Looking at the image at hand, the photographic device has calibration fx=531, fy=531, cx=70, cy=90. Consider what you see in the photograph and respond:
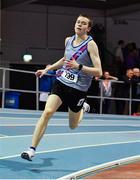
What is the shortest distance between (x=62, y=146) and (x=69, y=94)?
1798 mm

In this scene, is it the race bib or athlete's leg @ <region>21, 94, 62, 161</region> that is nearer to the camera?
athlete's leg @ <region>21, 94, 62, 161</region>

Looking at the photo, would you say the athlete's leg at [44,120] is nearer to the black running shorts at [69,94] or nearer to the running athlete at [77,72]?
the running athlete at [77,72]

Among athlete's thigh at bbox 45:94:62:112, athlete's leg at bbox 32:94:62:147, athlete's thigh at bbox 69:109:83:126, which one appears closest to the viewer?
athlete's leg at bbox 32:94:62:147

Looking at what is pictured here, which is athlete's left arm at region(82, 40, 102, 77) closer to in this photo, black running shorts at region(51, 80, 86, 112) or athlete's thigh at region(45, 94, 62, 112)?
black running shorts at region(51, 80, 86, 112)

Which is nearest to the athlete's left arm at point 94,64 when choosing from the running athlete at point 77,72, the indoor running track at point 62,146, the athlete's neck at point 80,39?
the running athlete at point 77,72

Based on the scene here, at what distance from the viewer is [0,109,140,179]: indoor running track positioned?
687 centimetres

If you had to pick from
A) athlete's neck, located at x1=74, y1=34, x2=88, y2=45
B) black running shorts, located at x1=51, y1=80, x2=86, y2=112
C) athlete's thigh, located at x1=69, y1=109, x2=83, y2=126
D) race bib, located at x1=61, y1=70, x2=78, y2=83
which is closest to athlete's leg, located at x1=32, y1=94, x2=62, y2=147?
black running shorts, located at x1=51, y1=80, x2=86, y2=112

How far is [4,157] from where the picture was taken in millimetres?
7617

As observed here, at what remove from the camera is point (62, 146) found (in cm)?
888

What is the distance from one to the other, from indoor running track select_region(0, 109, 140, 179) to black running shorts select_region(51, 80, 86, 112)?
2.72 ft

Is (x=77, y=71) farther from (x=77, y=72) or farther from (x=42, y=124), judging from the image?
(x=42, y=124)

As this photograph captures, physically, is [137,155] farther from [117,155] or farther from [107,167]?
[107,167]

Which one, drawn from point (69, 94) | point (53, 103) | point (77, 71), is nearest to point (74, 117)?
point (69, 94)

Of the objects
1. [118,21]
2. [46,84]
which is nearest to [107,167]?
[46,84]
